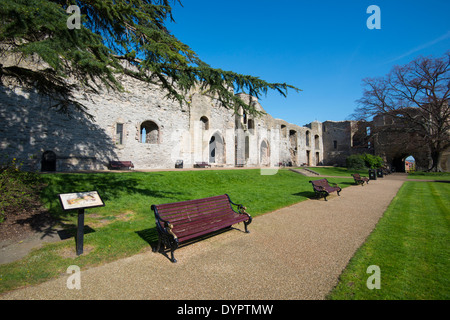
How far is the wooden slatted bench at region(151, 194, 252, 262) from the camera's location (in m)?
3.55

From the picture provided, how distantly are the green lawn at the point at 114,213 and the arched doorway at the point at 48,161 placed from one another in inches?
203

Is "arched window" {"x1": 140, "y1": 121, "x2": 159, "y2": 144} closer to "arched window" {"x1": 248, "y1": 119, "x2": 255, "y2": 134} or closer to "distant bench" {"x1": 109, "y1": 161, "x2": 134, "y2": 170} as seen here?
"distant bench" {"x1": 109, "y1": 161, "x2": 134, "y2": 170}

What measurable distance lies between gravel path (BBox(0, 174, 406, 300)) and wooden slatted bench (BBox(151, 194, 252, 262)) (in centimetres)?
30

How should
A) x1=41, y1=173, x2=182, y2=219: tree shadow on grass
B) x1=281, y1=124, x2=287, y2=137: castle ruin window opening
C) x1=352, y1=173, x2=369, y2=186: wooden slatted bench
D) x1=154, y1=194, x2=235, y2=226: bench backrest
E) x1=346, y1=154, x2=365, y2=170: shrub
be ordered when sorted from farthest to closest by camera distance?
x1=281, y1=124, x2=287, y2=137: castle ruin window opening, x1=346, y1=154, x2=365, y2=170: shrub, x1=352, y1=173, x2=369, y2=186: wooden slatted bench, x1=41, y1=173, x2=182, y2=219: tree shadow on grass, x1=154, y1=194, x2=235, y2=226: bench backrest

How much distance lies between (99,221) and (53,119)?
960 centimetres

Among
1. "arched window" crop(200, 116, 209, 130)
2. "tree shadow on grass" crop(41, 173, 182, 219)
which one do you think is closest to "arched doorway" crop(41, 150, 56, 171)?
"tree shadow on grass" crop(41, 173, 182, 219)

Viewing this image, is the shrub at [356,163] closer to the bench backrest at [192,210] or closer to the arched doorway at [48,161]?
the bench backrest at [192,210]

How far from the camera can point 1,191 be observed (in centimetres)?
506

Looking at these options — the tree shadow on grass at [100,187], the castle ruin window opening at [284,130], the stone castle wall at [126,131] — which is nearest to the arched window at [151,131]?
the stone castle wall at [126,131]

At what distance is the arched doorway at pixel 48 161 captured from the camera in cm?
1168
